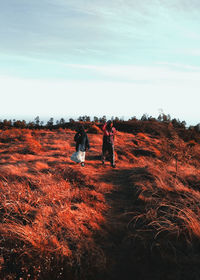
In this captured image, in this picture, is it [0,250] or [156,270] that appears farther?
A: [0,250]

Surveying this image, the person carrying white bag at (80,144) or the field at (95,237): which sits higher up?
the person carrying white bag at (80,144)

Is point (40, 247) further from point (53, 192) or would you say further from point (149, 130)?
point (149, 130)

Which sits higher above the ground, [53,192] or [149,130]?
[149,130]

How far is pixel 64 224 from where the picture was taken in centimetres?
369

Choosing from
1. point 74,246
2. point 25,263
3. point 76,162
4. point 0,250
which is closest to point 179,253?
point 74,246

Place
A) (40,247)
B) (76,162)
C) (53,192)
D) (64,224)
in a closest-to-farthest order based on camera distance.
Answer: (40,247), (64,224), (53,192), (76,162)

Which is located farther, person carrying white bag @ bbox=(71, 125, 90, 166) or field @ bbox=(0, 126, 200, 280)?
person carrying white bag @ bbox=(71, 125, 90, 166)

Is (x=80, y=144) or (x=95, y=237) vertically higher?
(x=80, y=144)

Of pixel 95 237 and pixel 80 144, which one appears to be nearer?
pixel 95 237

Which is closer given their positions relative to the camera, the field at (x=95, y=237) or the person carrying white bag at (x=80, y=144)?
the field at (x=95, y=237)

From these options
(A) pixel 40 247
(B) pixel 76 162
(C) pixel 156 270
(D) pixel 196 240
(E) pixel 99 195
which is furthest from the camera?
(B) pixel 76 162

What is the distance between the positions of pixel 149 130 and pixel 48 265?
23999mm

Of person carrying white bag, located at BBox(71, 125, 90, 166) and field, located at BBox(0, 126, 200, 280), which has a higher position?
person carrying white bag, located at BBox(71, 125, 90, 166)

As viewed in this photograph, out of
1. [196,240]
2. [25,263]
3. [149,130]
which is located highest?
[149,130]
